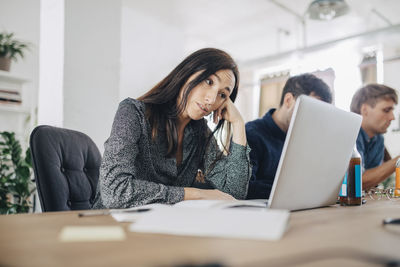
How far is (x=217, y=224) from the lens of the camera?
570mm

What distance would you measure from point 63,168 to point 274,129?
1.14 meters

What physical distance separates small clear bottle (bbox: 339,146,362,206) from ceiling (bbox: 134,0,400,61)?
3.57 meters

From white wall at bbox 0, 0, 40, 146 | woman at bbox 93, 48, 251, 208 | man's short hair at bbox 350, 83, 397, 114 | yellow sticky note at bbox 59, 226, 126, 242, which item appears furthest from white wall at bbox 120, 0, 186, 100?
yellow sticky note at bbox 59, 226, 126, 242

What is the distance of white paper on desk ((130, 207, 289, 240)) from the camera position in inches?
20.8

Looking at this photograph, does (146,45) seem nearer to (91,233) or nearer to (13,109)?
(13,109)

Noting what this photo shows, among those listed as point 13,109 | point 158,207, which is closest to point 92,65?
point 13,109

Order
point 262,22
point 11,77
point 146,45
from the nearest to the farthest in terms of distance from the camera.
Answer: point 11,77, point 146,45, point 262,22

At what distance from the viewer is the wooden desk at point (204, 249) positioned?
1.30ft

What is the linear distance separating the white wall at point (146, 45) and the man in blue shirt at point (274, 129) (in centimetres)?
205

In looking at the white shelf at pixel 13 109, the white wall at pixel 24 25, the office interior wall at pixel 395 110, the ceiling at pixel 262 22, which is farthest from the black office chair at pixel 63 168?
the office interior wall at pixel 395 110

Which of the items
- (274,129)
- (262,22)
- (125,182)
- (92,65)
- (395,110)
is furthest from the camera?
(262,22)

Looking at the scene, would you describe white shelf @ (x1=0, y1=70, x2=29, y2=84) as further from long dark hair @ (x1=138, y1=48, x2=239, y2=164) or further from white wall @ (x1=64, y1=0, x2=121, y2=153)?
long dark hair @ (x1=138, y1=48, x2=239, y2=164)

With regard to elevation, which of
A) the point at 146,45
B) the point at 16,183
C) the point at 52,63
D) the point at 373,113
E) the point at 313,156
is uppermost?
the point at 146,45

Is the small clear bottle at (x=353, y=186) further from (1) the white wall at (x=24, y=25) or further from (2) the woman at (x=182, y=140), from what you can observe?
(1) the white wall at (x=24, y=25)
